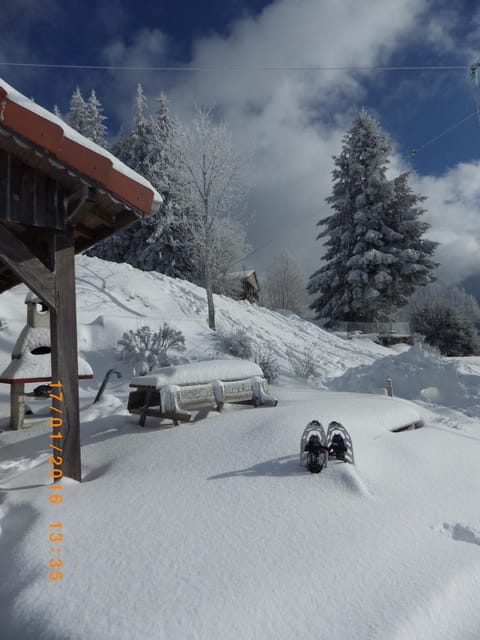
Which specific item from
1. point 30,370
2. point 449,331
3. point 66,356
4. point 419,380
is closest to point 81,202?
point 66,356

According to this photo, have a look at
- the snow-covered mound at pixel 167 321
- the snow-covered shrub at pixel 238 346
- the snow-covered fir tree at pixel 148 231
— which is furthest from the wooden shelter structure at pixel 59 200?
the snow-covered fir tree at pixel 148 231

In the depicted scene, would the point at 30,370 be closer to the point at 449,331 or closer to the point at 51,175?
the point at 51,175

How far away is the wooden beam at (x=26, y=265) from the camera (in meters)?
3.25

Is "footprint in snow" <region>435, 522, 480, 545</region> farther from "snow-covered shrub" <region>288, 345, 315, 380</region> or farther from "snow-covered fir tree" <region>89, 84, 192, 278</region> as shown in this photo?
"snow-covered fir tree" <region>89, 84, 192, 278</region>

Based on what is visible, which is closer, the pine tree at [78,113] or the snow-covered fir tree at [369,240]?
the snow-covered fir tree at [369,240]

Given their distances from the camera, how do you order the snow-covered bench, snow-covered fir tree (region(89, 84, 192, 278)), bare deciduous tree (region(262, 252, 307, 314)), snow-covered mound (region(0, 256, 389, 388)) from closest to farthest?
the snow-covered bench < snow-covered mound (region(0, 256, 389, 388)) < snow-covered fir tree (region(89, 84, 192, 278)) < bare deciduous tree (region(262, 252, 307, 314))

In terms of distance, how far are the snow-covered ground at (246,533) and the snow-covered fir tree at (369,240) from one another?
1991cm

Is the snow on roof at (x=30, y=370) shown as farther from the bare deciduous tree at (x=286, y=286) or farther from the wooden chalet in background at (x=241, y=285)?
the bare deciduous tree at (x=286, y=286)

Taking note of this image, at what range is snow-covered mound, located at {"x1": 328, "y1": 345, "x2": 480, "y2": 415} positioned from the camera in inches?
344

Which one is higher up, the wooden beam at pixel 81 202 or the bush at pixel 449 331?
the wooden beam at pixel 81 202

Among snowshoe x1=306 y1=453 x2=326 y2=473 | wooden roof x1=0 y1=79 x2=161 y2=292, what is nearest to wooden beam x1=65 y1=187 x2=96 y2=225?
wooden roof x1=0 y1=79 x2=161 y2=292

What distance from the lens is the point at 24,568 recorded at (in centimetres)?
229

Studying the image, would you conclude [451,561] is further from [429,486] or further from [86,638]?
[86,638]

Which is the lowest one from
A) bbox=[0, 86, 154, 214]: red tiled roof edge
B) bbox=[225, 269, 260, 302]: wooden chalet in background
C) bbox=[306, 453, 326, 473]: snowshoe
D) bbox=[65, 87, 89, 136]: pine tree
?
bbox=[306, 453, 326, 473]: snowshoe
